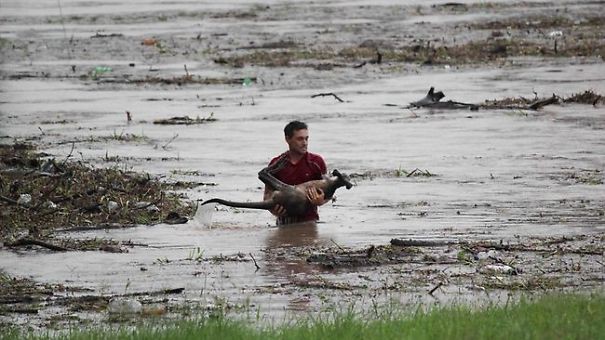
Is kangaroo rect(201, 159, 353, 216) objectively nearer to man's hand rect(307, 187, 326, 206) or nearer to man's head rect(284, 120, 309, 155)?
man's hand rect(307, 187, 326, 206)

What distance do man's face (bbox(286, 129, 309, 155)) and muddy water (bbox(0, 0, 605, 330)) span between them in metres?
0.67

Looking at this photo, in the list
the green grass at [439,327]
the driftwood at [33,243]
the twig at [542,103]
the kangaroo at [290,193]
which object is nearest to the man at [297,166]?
the kangaroo at [290,193]

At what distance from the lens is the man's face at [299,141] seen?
45.7 ft

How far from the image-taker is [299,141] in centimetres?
Result: 1395

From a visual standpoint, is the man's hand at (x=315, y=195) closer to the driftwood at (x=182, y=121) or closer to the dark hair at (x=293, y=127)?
the dark hair at (x=293, y=127)

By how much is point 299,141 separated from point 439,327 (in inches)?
228

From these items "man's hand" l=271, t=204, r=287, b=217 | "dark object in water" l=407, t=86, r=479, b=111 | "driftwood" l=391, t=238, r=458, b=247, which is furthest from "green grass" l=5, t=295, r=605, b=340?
"dark object in water" l=407, t=86, r=479, b=111

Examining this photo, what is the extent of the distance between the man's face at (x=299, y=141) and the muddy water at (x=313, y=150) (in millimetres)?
674

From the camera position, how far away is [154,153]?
18.5 m

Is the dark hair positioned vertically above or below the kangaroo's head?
above

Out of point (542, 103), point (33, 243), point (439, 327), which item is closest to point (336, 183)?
point (33, 243)

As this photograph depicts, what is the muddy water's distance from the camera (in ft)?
38.6

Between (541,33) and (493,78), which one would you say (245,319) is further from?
(541,33)

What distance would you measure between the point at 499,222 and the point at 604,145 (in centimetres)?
486
